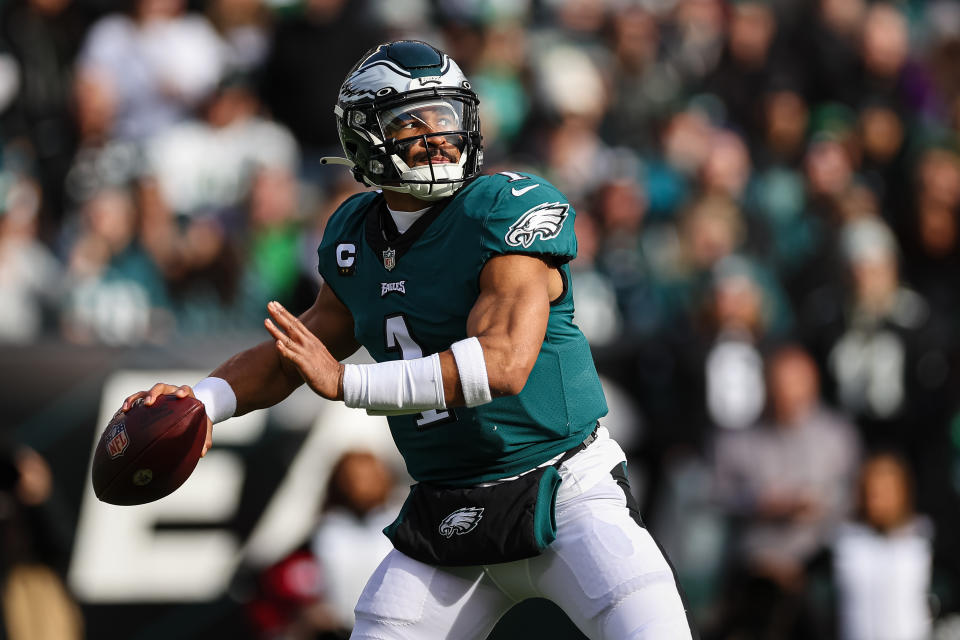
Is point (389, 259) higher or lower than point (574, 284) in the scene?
higher

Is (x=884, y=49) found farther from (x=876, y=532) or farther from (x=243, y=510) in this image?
(x=243, y=510)

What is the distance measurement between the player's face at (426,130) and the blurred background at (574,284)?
1.66 m

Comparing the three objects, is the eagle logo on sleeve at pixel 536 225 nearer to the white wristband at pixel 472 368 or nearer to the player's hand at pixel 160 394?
the white wristband at pixel 472 368

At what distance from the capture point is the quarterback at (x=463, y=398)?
3334mm

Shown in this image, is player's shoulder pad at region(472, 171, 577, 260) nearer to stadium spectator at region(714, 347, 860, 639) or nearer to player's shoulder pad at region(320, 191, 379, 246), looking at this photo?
player's shoulder pad at region(320, 191, 379, 246)

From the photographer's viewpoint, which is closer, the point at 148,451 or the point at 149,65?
the point at 148,451

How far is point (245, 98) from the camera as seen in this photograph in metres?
8.25

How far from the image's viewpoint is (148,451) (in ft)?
11.3

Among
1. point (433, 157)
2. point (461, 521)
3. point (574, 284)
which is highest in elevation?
point (433, 157)

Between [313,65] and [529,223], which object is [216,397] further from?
[313,65]

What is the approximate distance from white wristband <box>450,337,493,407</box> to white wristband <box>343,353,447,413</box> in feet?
0.17

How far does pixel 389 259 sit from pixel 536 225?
17.5 inches

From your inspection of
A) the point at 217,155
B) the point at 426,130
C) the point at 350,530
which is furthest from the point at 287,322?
the point at 217,155

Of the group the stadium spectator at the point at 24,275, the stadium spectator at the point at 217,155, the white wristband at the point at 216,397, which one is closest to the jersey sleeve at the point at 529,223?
the white wristband at the point at 216,397
